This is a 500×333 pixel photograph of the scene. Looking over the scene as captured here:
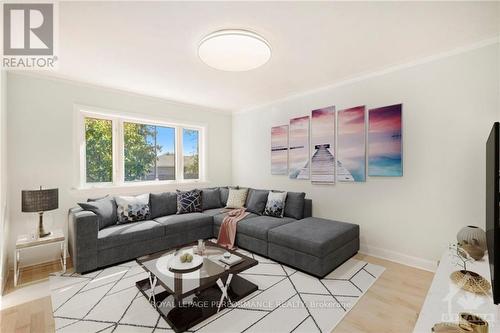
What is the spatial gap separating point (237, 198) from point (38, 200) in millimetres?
2838

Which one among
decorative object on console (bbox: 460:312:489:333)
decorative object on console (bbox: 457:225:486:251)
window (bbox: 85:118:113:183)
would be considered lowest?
decorative object on console (bbox: 460:312:489:333)

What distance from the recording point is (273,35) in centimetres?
229

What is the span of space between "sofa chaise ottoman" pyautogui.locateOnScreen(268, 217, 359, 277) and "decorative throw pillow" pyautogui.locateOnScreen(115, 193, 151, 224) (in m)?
1.98

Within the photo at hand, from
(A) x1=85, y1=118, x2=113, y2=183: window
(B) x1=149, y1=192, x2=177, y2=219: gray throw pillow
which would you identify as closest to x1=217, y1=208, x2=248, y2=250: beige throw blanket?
(B) x1=149, y1=192, x2=177, y2=219: gray throw pillow

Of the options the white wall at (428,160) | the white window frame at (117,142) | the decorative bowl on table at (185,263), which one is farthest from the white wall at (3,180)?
the white wall at (428,160)

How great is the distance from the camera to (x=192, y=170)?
16.8 ft

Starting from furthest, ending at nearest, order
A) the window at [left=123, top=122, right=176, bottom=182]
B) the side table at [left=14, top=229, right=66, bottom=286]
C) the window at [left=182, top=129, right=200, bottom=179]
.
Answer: the window at [left=182, top=129, right=200, bottom=179] → the window at [left=123, top=122, right=176, bottom=182] → the side table at [left=14, top=229, right=66, bottom=286]

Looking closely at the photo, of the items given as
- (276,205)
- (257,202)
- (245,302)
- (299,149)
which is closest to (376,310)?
(245,302)

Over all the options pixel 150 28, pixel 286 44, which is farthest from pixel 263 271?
pixel 150 28

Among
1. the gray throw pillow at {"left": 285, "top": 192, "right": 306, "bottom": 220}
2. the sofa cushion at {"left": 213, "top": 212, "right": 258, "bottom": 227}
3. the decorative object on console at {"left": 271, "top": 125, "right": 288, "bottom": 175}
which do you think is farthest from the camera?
the decorative object on console at {"left": 271, "top": 125, "right": 288, "bottom": 175}

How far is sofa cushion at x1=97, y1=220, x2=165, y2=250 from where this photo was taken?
2.92 metres

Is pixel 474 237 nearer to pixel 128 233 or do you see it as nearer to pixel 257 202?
pixel 257 202

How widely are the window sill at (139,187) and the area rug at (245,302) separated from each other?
1.28m

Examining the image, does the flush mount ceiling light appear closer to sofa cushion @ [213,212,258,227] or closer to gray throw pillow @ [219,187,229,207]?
sofa cushion @ [213,212,258,227]
